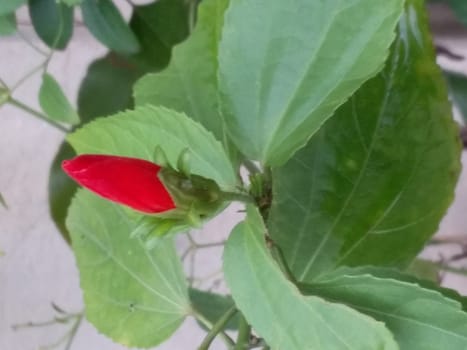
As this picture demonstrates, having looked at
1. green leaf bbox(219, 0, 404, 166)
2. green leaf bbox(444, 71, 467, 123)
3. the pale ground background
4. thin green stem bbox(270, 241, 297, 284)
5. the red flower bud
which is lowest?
the pale ground background

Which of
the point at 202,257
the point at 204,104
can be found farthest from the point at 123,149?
the point at 202,257

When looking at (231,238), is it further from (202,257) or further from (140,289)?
(202,257)

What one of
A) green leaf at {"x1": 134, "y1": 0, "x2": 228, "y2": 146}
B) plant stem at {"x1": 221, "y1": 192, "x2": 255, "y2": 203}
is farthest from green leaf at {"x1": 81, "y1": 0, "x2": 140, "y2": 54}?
plant stem at {"x1": 221, "y1": 192, "x2": 255, "y2": 203}

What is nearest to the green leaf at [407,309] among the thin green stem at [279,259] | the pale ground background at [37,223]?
the thin green stem at [279,259]

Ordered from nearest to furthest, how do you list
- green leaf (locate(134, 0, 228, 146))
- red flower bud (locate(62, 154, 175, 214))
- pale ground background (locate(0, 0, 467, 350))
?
red flower bud (locate(62, 154, 175, 214)) → green leaf (locate(134, 0, 228, 146)) → pale ground background (locate(0, 0, 467, 350))

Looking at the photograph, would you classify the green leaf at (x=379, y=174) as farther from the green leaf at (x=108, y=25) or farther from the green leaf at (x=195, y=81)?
the green leaf at (x=108, y=25)

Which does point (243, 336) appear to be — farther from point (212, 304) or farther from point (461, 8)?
point (461, 8)

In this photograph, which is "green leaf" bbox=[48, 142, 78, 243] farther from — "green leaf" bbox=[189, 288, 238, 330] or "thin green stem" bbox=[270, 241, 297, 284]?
"thin green stem" bbox=[270, 241, 297, 284]
